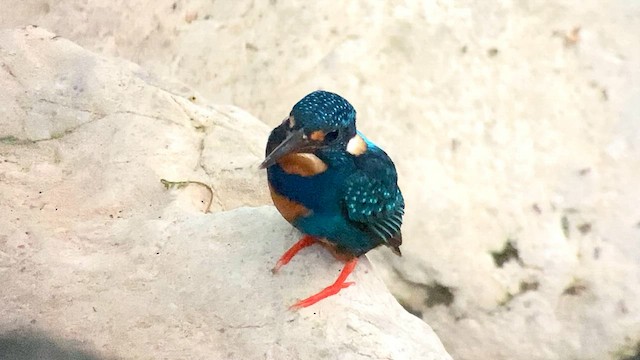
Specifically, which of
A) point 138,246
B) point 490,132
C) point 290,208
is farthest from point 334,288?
point 490,132

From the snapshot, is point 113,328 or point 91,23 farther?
A: point 91,23

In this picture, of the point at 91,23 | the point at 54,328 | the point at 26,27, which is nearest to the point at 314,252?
the point at 54,328

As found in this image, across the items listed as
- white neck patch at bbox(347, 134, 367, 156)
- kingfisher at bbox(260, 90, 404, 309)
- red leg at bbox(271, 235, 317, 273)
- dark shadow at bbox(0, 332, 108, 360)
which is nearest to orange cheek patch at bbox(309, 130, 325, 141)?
kingfisher at bbox(260, 90, 404, 309)

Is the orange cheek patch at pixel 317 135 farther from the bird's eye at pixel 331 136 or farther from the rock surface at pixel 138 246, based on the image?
the rock surface at pixel 138 246

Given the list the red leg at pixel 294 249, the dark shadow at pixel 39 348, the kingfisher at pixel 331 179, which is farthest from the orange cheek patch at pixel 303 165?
the dark shadow at pixel 39 348

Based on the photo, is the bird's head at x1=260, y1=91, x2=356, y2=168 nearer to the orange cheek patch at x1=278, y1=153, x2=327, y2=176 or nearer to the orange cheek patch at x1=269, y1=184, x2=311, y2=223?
the orange cheek patch at x1=278, y1=153, x2=327, y2=176

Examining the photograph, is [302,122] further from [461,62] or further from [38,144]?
[461,62]

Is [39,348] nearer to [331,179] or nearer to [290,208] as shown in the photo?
[290,208]
